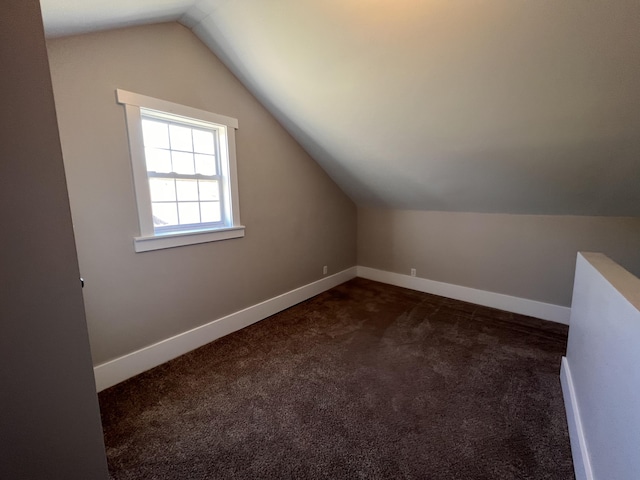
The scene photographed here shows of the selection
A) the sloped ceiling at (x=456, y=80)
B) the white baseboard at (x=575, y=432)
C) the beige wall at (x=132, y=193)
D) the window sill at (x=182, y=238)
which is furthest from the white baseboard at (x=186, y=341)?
the white baseboard at (x=575, y=432)

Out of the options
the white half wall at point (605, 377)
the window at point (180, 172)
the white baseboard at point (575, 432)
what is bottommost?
the white baseboard at point (575, 432)

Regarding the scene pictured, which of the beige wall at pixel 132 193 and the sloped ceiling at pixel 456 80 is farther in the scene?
the beige wall at pixel 132 193

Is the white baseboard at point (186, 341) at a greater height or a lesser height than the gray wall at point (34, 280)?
lesser

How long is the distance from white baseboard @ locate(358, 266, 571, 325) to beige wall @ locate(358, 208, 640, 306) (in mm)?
63

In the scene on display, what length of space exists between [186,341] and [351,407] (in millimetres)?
1525

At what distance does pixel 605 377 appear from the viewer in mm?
1222

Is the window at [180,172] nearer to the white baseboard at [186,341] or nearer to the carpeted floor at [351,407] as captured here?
the white baseboard at [186,341]

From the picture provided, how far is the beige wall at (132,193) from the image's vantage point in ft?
5.90

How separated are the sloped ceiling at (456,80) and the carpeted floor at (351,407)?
1581 mm

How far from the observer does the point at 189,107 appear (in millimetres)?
2277

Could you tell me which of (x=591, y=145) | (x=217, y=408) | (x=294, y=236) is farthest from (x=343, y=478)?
(x=591, y=145)

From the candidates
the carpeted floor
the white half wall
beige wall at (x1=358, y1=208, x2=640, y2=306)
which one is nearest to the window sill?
the carpeted floor

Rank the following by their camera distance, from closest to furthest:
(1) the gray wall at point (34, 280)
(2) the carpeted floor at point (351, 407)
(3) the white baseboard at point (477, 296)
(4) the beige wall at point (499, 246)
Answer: (1) the gray wall at point (34, 280) < (2) the carpeted floor at point (351, 407) < (4) the beige wall at point (499, 246) < (3) the white baseboard at point (477, 296)

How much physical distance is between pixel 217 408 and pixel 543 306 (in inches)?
132
